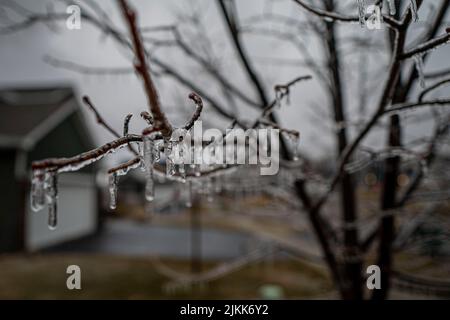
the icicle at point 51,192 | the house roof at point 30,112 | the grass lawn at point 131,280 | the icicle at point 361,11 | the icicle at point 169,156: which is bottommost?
the grass lawn at point 131,280

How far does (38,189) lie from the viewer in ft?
2.50

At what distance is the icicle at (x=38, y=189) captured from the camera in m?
0.71

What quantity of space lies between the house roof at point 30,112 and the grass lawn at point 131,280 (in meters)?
3.33

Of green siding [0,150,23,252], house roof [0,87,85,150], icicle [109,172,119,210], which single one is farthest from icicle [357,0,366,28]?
house roof [0,87,85,150]

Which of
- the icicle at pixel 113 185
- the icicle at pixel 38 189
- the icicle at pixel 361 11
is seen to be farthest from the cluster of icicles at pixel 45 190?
the icicle at pixel 361 11

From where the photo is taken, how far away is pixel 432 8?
1558 millimetres

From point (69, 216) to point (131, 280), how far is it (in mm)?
5675

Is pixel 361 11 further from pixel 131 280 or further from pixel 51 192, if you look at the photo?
pixel 131 280

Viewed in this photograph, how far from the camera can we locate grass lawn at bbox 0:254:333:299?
5070 mm

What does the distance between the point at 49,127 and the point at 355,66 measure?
10062 millimetres

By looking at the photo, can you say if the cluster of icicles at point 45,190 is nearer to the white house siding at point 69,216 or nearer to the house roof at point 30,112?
the white house siding at point 69,216

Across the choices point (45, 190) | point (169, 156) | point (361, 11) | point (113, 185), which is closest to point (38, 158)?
point (113, 185)

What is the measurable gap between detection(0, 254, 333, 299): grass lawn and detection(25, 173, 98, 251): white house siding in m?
1.01

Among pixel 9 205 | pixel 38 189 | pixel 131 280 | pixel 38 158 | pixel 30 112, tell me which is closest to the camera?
pixel 38 189
